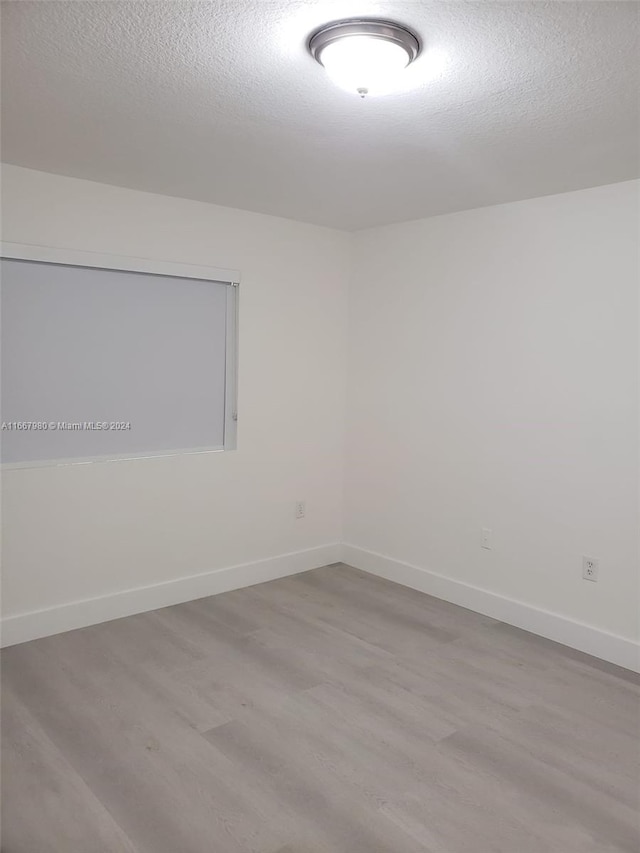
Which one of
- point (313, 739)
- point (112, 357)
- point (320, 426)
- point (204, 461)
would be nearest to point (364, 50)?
point (112, 357)

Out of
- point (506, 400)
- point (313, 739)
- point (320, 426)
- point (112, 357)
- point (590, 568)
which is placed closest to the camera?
point (313, 739)

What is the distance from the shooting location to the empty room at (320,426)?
2.19 m

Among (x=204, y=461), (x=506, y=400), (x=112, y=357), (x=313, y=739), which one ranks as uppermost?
(x=112, y=357)

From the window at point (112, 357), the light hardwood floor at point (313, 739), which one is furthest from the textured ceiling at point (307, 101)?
the light hardwood floor at point (313, 739)

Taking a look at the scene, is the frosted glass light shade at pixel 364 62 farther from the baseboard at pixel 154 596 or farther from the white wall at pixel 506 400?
the baseboard at pixel 154 596

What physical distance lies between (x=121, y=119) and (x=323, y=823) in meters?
2.68

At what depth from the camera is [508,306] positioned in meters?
3.95

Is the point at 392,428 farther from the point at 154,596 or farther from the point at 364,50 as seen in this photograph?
the point at 364,50

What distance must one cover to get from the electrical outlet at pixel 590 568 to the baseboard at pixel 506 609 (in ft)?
0.85

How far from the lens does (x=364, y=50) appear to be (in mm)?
2014

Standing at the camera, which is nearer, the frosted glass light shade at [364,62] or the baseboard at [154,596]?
the frosted glass light shade at [364,62]

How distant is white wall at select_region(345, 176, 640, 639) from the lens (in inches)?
137

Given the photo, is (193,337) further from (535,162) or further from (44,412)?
(535,162)

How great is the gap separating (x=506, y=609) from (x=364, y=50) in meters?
3.12
